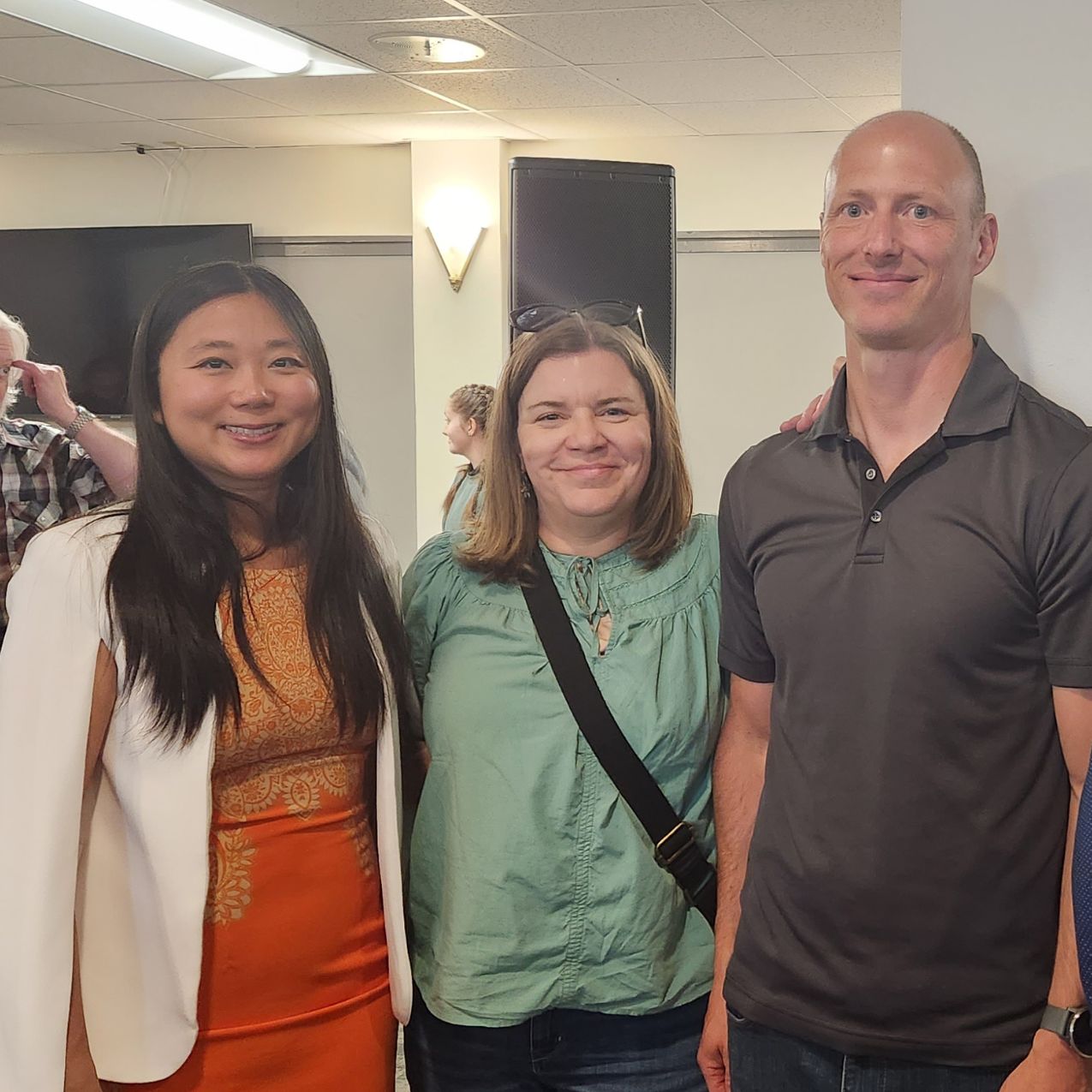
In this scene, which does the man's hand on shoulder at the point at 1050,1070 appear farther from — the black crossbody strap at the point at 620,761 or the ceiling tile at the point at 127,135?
the ceiling tile at the point at 127,135

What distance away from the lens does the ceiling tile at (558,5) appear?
13.5ft

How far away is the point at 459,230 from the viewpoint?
21.3 ft

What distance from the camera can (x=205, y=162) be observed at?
6910 millimetres

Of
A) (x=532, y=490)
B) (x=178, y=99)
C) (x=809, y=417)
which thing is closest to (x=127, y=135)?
(x=178, y=99)

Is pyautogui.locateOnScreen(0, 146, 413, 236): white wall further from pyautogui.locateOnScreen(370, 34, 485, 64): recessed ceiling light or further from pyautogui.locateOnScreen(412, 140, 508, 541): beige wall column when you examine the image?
pyautogui.locateOnScreen(370, 34, 485, 64): recessed ceiling light

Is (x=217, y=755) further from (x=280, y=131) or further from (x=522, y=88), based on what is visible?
(x=280, y=131)

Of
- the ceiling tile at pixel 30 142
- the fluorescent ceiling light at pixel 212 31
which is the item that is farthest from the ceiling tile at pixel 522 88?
the ceiling tile at pixel 30 142

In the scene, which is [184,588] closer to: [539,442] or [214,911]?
[214,911]

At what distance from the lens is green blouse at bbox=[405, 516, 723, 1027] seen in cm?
160

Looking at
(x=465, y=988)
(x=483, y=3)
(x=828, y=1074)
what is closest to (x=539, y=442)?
(x=465, y=988)

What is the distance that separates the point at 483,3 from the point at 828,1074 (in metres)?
3.52

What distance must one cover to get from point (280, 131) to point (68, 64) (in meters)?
1.46

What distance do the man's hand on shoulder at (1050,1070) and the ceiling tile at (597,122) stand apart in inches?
196

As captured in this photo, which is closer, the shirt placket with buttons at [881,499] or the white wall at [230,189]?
the shirt placket with buttons at [881,499]
